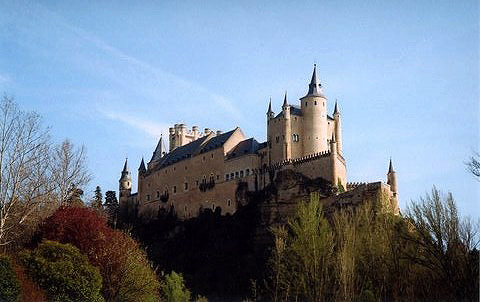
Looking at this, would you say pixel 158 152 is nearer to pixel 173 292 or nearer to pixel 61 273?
pixel 173 292

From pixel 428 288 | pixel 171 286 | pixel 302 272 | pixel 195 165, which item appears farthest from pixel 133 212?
pixel 428 288

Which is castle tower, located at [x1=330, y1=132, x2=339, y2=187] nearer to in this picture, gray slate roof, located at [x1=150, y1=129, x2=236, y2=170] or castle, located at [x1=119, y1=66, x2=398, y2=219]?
castle, located at [x1=119, y1=66, x2=398, y2=219]

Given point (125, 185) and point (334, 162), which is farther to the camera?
point (125, 185)

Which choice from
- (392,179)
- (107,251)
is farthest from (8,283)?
(392,179)

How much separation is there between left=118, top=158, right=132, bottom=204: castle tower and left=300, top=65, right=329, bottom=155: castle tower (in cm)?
3839

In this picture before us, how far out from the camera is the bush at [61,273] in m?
32.1

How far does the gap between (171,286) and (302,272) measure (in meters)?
11.3

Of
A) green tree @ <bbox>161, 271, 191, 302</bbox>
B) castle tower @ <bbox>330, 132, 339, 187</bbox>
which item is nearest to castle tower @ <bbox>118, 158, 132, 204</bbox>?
castle tower @ <bbox>330, 132, 339, 187</bbox>

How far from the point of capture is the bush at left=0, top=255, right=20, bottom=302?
2856cm

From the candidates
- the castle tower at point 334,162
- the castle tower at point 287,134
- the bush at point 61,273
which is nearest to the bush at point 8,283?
the bush at point 61,273

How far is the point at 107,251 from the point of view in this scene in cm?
3575

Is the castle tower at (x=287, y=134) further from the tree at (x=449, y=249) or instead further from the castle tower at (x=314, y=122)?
the tree at (x=449, y=249)

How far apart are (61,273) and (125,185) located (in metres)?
72.3

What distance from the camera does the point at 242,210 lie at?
76125 mm
